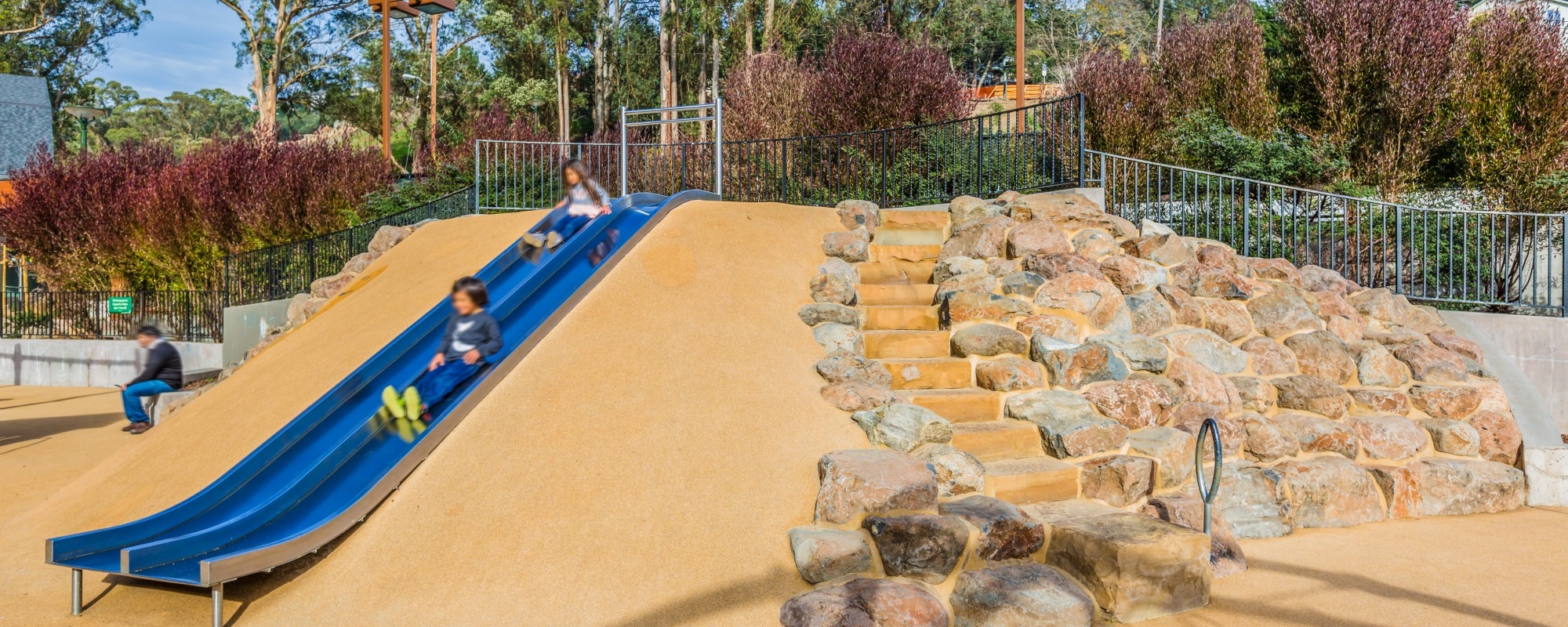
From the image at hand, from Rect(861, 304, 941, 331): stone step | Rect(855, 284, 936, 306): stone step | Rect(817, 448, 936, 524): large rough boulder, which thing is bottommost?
Rect(817, 448, 936, 524): large rough boulder

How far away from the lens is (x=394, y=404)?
6203 millimetres

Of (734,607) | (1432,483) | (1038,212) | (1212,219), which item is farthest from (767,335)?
(1212,219)

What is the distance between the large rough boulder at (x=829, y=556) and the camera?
191 inches

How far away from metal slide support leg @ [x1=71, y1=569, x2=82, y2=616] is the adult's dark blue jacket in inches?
225

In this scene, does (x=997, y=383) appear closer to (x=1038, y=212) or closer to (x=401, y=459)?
(x=1038, y=212)

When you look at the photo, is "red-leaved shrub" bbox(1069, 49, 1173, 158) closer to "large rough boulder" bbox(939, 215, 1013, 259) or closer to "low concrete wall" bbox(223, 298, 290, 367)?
"large rough boulder" bbox(939, 215, 1013, 259)

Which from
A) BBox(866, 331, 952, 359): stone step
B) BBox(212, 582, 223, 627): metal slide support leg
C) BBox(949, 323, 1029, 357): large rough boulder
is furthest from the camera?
BBox(866, 331, 952, 359): stone step

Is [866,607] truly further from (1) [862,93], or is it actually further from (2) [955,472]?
(1) [862,93]

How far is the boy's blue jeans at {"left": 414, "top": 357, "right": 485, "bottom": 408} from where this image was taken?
251 inches

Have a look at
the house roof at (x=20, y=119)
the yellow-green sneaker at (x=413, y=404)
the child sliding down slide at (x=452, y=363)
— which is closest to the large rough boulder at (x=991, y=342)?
A: the child sliding down slide at (x=452, y=363)

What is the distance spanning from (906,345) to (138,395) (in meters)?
8.05

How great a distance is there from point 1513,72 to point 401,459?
1544 centimetres

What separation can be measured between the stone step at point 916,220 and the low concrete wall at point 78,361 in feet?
44.3

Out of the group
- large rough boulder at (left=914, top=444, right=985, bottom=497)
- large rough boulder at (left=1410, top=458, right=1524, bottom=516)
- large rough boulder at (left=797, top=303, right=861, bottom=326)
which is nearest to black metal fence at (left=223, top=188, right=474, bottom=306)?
large rough boulder at (left=797, top=303, right=861, bottom=326)
